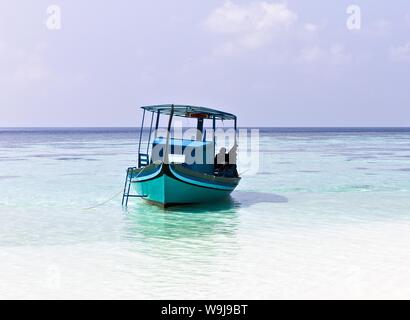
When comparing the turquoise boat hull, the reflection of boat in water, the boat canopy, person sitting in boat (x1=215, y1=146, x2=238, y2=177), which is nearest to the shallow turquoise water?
the reflection of boat in water

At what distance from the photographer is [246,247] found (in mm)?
11461

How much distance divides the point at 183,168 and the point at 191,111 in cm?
247

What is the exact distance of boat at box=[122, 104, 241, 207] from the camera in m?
15.6

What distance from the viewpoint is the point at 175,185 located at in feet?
51.5

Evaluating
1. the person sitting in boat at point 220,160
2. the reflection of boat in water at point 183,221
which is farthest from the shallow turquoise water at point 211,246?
the person sitting in boat at point 220,160

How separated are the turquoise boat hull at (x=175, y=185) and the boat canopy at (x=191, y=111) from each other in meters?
1.99

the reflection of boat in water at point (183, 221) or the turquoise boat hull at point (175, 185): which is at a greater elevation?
the turquoise boat hull at point (175, 185)

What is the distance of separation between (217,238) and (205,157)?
506cm

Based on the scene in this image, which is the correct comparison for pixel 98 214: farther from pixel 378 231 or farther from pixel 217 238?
pixel 378 231

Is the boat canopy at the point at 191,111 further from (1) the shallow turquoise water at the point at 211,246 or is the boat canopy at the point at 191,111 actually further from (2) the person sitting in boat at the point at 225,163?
(1) the shallow turquoise water at the point at 211,246

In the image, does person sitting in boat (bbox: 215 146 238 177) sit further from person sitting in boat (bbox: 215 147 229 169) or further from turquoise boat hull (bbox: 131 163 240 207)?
turquoise boat hull (bbox: 131 163 240 207)

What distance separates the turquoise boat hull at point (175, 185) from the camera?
15445 millimetres

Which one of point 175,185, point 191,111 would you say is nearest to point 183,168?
point 175,185
